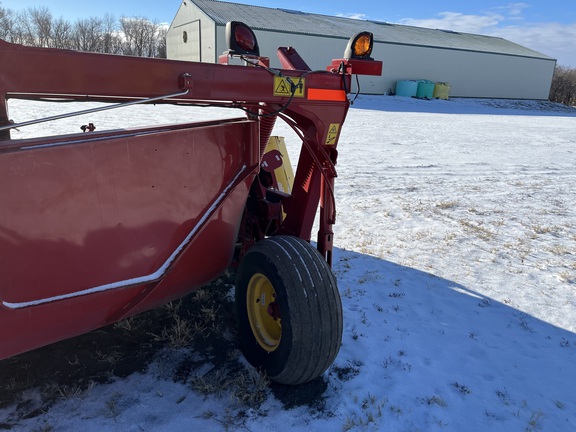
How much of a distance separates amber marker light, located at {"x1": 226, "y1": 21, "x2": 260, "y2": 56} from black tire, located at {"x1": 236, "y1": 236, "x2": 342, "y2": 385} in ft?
3.50

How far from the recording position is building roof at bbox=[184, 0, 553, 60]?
93.7 ft

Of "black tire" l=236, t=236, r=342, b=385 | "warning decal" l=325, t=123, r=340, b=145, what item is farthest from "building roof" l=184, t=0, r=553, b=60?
"black tire" l=236, t=236, r=342, b=385

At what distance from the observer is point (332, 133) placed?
2664 millimetres

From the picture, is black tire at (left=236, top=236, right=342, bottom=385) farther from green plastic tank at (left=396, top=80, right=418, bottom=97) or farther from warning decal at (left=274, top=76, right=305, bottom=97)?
green plastic tank at (left=396, top=80, right=418, bottom=97)

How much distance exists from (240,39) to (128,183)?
1021mm

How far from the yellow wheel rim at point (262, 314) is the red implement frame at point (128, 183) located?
257 mm

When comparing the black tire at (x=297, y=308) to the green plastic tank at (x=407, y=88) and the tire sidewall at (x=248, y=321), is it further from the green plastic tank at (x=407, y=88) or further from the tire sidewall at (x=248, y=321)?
the green plastic tank at (x=407, y=88)

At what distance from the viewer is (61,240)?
6.64ft

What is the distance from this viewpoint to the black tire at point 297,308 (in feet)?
7.48

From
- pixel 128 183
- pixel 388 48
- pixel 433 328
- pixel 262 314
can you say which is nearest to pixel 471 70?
pixel 388 48

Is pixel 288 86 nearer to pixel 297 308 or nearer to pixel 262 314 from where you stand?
pixel 297 308

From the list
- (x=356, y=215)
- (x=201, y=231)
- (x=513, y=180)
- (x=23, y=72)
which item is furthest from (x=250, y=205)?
(x=513, y=180)

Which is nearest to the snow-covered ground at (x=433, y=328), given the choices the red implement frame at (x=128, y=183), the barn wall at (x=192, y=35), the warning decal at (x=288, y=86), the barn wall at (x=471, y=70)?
the red implement frame at (x=128, y=183)

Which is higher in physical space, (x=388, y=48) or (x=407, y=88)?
(x=388, y=48)
